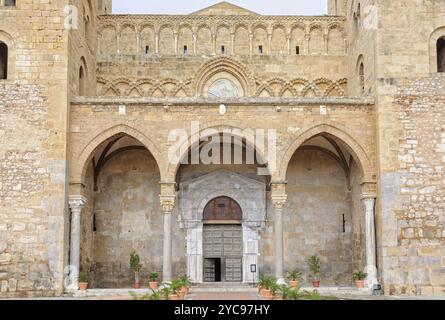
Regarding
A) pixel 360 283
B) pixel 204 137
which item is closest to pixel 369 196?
pixel 360 283

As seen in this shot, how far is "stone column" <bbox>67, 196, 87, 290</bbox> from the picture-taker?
1925 centimetres

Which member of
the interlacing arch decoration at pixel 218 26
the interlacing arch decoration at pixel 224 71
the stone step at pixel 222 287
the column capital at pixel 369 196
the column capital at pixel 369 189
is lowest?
the stone step at pixel 222 287

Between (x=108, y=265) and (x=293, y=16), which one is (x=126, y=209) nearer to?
(x=108, y=265)

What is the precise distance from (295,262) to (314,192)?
234 cm

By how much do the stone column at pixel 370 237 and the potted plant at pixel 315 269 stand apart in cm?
192

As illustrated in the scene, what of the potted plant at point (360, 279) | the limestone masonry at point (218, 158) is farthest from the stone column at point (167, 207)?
the potted plant at point (360, 279)

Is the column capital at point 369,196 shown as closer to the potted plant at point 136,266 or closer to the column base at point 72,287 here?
the potted plant at point 136,266

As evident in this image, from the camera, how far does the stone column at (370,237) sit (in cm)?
1962

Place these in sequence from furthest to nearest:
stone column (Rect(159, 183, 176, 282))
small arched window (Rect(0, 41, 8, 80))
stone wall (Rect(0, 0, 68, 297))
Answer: small arched window (Rect(0, 41, 8, 80)), stone column (Rect(159, 183, 176, 282)), stone wall (Rect(0, 0, 68, 297))

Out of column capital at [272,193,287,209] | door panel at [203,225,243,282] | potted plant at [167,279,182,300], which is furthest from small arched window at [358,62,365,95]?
potted plant at [167,279,182,300]

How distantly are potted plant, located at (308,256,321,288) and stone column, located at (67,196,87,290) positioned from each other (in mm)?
6912

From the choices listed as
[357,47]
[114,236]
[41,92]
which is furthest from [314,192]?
[41,92]

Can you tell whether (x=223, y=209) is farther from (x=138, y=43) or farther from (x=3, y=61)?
(x=3, y=61)

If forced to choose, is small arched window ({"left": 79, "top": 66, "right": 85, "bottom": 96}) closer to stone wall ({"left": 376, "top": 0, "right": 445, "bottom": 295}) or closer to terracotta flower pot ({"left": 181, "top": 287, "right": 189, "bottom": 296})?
terracotta flower pot ({"left": 181, "top": 287, "right": 189, "bottom": 296})
